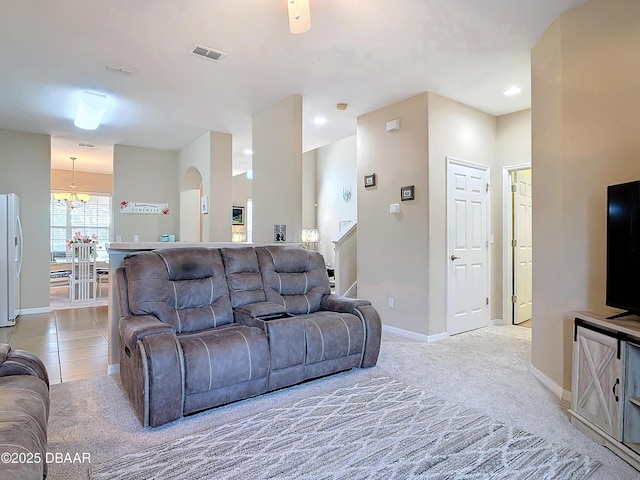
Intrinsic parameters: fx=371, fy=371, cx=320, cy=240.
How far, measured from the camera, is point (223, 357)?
2369 millimetres

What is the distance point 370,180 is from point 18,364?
380cm

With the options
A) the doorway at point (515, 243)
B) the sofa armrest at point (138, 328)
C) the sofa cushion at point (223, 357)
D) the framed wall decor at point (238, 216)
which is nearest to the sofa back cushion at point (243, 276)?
the sofa cushion at point (223, 357)

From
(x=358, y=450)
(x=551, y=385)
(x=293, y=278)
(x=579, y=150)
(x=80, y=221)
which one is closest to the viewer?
(x=358, y=450)

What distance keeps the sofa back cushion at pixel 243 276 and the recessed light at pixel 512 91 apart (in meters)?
3.20

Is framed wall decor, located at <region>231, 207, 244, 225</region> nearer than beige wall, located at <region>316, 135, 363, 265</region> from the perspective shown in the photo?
No

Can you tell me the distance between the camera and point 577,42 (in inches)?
102

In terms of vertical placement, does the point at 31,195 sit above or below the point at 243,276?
above

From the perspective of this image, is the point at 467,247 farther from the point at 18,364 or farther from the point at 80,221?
the point at 80,221

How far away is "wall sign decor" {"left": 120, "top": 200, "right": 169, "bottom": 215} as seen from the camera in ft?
21.2

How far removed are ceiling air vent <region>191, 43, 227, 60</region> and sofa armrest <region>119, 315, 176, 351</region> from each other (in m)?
2.18

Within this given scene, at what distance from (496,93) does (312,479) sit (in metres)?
4.09

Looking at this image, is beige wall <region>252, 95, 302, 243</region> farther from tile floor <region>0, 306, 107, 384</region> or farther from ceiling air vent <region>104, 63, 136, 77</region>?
tile floor <region>0, 306, 107, 384</region>

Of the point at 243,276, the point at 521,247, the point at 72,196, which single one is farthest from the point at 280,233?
the point at 72,196

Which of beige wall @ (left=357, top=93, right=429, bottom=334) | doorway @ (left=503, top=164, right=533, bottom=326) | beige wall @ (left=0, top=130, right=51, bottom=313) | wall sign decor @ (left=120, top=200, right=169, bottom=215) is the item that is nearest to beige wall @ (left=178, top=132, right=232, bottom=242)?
wall sign decor @ (left=120, top=200, right=169, bottom=215)
